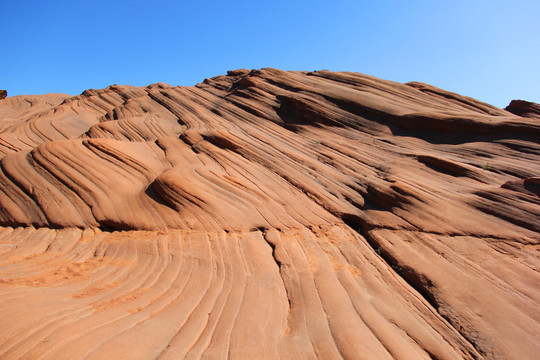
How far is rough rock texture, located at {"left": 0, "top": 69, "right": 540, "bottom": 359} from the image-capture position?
357cm

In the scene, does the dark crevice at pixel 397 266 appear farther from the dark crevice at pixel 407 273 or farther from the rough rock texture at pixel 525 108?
the rough rock texture at pixel 525 108

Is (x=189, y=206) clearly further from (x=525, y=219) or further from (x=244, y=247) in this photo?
(x=525, y=219)

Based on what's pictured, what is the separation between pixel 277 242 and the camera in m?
6.35

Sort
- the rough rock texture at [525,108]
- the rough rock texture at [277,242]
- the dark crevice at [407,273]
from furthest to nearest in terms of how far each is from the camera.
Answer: the rough rock texture at [525,108], the dark crevice at [407,273], the rough rock texture at [277,242]

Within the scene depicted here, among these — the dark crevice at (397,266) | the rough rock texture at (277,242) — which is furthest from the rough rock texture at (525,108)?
the dark crevice at (397,266)

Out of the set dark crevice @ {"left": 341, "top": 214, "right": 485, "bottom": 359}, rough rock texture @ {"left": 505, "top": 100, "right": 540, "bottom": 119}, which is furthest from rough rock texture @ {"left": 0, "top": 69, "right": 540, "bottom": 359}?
rough rock texture @ {"left": 505, "top": 100, "right": 540, "bottom": 119}

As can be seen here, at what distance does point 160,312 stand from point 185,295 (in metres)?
→ 0.56

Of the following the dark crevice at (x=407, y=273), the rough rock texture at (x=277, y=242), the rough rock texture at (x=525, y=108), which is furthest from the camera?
the rough rock texture at (x=525, y=108)

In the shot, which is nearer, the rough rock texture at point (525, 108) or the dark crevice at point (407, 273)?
the dark crevice at point (407, 273)

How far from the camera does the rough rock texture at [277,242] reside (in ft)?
11.7

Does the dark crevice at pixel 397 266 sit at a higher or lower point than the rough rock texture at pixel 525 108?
lower

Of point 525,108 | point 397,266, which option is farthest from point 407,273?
point 525,108

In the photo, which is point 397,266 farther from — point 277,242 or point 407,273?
point 277,242

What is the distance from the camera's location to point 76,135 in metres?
13.8
